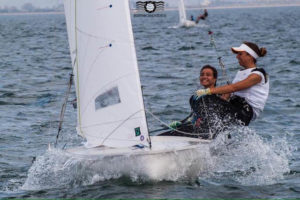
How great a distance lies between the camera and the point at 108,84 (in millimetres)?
6223

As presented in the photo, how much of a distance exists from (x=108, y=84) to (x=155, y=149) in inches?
31.7

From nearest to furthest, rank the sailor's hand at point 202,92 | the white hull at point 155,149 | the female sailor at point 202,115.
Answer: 1. the white hull at point 155,149
2. the sailor's hand at point 202,92
3. the female sailor at point 202,115

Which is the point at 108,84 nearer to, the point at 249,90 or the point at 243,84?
the point at 243,84

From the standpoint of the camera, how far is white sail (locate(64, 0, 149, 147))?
239 inches

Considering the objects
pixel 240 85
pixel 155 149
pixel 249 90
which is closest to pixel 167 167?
pixel 155 149

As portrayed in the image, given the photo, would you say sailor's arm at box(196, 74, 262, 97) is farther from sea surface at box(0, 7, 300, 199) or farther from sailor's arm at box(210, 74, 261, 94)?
sea surface at box(0, 7, 300, 199)

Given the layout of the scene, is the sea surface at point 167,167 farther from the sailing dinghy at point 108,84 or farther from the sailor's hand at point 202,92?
the sailor's hand at point 202,92

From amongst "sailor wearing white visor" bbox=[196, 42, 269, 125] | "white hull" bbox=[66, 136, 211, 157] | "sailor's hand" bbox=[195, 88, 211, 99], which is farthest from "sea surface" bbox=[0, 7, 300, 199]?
"sailor's hand" bbox=[195, 88, 211, 99]

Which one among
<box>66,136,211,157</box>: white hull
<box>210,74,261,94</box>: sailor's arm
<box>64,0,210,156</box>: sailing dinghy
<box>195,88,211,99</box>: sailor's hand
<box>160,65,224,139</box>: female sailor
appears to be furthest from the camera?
<box>160,65,224,139</box>: female sailor

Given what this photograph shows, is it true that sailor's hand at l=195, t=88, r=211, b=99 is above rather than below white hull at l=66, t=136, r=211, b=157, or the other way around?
above

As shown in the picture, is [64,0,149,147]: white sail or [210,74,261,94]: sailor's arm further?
[210,74,261,94]: sailor's arm

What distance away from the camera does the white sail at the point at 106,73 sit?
6.07m

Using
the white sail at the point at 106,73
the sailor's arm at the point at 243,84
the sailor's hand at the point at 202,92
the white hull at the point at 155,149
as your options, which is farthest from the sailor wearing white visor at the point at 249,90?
the white sail at the point at 106,73

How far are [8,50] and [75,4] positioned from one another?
21.3 metres
